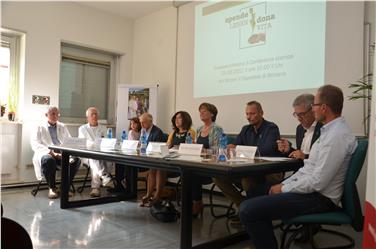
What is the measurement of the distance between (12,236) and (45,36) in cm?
440

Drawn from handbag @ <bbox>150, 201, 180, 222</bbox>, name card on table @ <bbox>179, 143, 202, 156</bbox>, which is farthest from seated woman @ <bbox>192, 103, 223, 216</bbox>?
name card on table @ <bbox>179, 143, 202, 156</bbox>

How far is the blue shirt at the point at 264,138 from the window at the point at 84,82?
3380mm

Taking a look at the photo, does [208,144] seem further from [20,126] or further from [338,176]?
[20,126]

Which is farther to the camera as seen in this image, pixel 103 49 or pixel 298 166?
pixel 103 49

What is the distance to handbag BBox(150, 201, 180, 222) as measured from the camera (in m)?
2.80

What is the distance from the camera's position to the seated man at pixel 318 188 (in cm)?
164

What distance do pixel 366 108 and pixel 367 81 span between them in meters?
0.25

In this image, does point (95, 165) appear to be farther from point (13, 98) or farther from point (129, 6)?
point (129, 6)

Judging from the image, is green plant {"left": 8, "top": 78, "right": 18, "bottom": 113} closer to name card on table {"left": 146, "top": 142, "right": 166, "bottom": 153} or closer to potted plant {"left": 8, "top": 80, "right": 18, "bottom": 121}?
potted plant {"left": 8, "top": 80, "right": 18, "bottom": 121}

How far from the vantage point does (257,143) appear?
8.77 feet

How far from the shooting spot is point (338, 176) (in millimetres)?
1712

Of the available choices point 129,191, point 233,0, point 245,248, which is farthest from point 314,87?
point 129,191

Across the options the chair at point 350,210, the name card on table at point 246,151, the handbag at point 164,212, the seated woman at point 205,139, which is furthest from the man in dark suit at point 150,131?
the chair at point 350,210

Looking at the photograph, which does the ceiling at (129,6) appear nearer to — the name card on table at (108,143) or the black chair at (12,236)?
the name card on table at (108,143)
